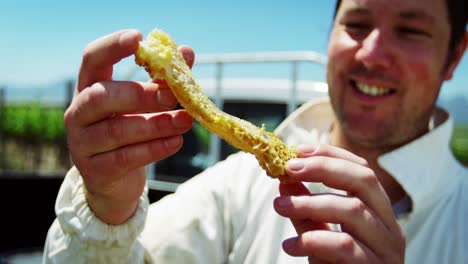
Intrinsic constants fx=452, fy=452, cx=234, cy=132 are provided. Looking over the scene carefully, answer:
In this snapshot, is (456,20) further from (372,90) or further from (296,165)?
(296,165)

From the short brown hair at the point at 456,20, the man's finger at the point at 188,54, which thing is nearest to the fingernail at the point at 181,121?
the man's finger at the point at 188,54

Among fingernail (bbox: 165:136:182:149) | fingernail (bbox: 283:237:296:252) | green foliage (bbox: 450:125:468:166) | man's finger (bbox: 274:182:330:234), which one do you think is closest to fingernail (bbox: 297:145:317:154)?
man's finger (bbox: 274:182:330:234)

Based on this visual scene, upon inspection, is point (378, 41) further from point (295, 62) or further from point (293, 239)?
point (295, 62)

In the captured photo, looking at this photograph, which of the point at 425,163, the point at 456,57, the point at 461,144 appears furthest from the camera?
the point at 461,144

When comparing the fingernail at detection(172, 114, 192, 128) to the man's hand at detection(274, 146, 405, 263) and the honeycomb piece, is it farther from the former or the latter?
the man's hand at detection(274, 146, 405, 263)

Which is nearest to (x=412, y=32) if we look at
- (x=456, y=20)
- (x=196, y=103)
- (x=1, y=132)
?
(x=456, y=20)

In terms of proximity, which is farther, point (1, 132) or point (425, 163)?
point (1, 132)
